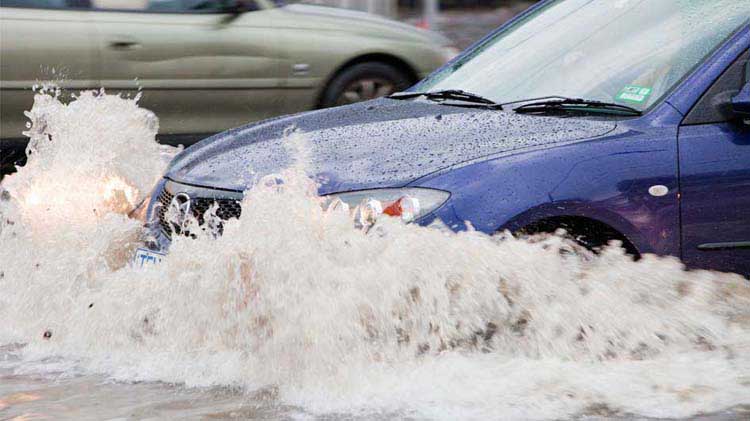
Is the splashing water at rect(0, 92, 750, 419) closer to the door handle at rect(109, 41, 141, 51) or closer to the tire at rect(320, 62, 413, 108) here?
the door handle at rect(109, 41, 141, 51)

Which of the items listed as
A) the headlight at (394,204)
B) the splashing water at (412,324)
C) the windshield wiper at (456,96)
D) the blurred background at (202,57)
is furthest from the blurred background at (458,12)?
the headlight at (394,204)

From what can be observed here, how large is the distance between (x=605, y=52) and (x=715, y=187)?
88 cm

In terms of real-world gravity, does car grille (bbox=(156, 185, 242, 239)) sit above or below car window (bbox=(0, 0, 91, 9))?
below

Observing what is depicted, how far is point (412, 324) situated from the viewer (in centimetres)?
460

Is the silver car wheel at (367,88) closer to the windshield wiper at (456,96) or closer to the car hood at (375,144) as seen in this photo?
the windshield wiper at (456,96)

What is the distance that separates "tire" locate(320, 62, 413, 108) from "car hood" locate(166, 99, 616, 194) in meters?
3.90

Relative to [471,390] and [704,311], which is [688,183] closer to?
[704,311]

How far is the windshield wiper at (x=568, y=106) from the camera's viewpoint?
5160 mm

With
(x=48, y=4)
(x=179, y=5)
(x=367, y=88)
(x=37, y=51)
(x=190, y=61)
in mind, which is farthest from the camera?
(x=367, y=88)

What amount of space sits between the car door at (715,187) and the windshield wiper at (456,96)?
849mm

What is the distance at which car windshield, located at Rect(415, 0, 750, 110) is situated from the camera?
5.25 metres

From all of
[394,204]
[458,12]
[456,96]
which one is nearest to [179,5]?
[456,96]

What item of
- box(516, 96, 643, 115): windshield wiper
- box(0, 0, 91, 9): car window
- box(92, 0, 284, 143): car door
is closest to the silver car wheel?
box(92, 0, 284, 143): car door

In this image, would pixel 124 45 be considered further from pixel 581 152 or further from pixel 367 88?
pixel 581 152
